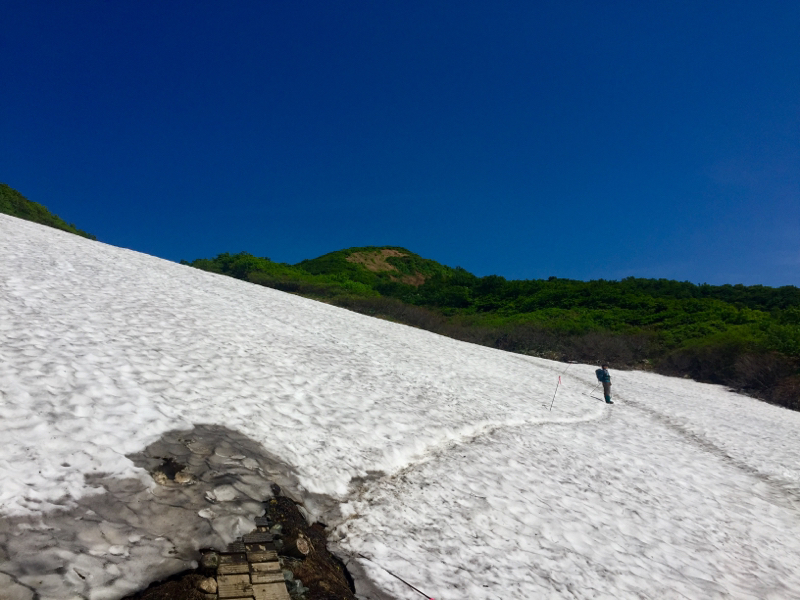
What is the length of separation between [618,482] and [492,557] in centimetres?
478

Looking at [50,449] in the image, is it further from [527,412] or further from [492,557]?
[527,412]

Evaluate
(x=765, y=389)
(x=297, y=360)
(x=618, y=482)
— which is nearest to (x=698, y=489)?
(x=618, y=482)

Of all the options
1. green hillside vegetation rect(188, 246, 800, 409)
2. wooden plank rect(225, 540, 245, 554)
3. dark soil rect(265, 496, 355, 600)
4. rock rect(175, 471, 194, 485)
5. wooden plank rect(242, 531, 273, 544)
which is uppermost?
green hillside vegetation rect(188, 246, 800, 409)

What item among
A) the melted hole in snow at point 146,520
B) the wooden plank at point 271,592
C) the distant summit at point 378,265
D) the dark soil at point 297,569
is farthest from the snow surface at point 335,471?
the distant summit at point 378,265

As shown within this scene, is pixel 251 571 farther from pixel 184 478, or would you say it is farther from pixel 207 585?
pixel 184 478

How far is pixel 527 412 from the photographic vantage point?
1345 centimetres

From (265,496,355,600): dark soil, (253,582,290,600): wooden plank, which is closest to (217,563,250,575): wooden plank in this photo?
(253,582,290,600): wooden plank

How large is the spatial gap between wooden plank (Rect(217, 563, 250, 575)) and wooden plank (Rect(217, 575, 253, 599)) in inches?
1.6

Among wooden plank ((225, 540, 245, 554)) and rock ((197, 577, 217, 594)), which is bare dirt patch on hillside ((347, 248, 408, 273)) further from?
rock ((197, 577, 217, 594))

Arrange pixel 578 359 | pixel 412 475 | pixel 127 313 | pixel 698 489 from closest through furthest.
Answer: pixel 412 475 → pixel 698 489 → pixel 127 313 → pixel 578 359

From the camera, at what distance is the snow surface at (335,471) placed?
14.6ft

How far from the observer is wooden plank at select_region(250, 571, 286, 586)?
415 centimetres

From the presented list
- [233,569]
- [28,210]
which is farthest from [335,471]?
[28,210]

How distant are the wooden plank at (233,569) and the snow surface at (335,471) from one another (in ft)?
1.19
